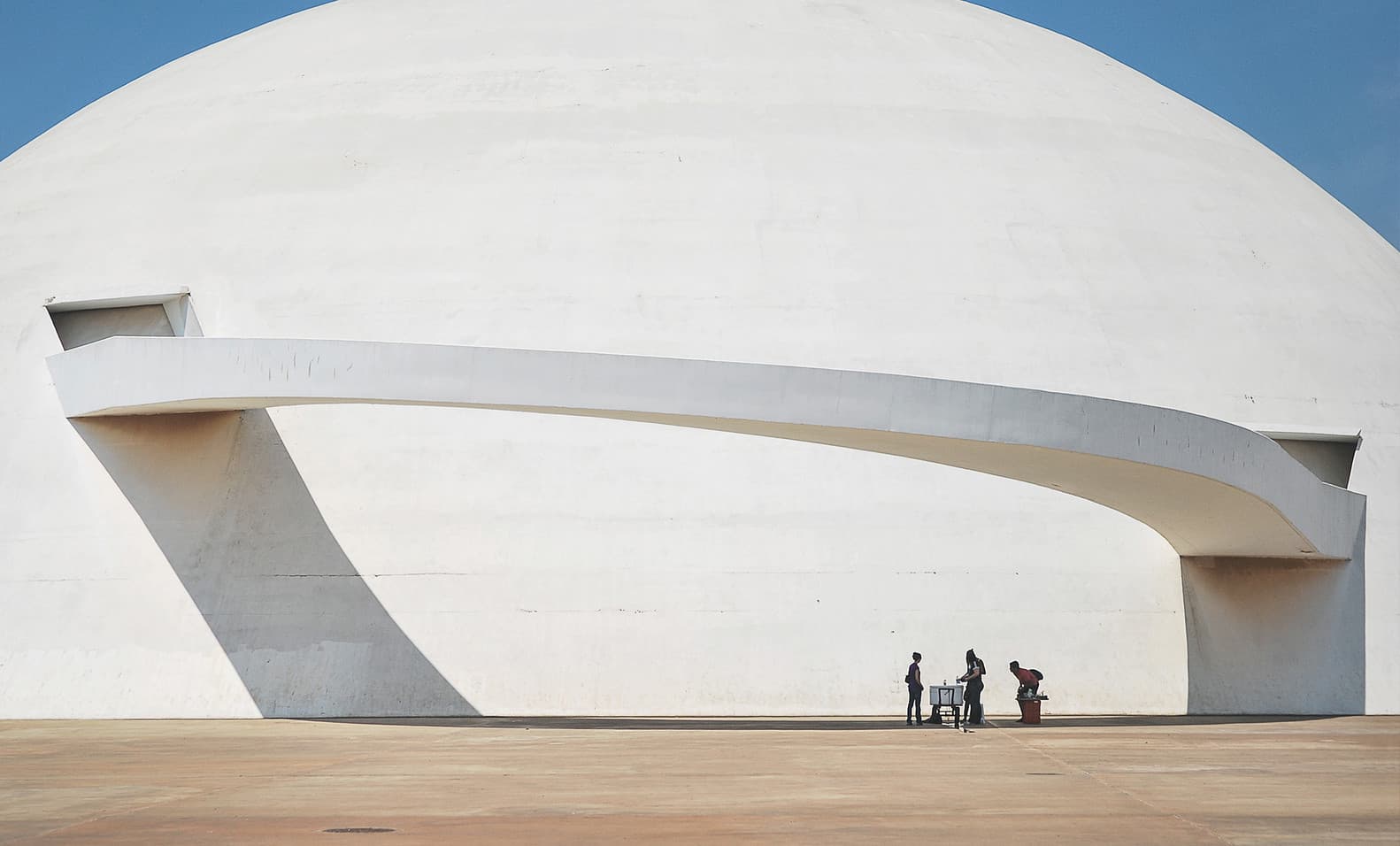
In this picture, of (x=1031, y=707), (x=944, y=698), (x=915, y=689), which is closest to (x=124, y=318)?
(x=915, y=689)

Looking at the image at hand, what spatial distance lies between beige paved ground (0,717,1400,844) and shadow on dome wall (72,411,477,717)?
1.15m

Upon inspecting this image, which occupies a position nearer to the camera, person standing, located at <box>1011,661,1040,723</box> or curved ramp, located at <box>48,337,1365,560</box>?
curved ramp, located at <box>48,337,1365,560</box>

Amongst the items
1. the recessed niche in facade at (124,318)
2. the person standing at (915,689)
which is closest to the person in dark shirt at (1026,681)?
the person standing at (915,689)

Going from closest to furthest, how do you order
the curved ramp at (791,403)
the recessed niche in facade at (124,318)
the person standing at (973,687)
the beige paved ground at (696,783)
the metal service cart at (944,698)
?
the beige paved ground at (696,783), the curved ramp at (791,403), the metal service cart at (944,698), the person standing at (973,687), the recessed niche in facade at (124,318)

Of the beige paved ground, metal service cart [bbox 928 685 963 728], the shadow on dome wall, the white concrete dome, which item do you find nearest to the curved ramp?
the shadow on dome wall

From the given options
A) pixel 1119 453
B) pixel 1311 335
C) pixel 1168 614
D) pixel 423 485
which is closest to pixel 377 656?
pixel 423 485

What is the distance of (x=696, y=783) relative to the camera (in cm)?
870

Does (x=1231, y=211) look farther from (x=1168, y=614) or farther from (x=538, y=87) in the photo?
(x=538, y=87)

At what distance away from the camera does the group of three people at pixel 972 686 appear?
14.0 m

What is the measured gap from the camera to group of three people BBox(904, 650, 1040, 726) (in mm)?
14000

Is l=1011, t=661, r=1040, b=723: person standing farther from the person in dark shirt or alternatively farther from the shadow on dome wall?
the shadow on dome wall

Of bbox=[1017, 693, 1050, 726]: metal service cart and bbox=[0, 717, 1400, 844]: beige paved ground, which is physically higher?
bbox=[1017, 693, 1050, 726]: metal service cart

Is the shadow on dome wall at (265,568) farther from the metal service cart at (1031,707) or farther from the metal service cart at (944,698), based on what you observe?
the metal service cart at (1031,707)

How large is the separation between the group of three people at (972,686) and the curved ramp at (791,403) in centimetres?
208
